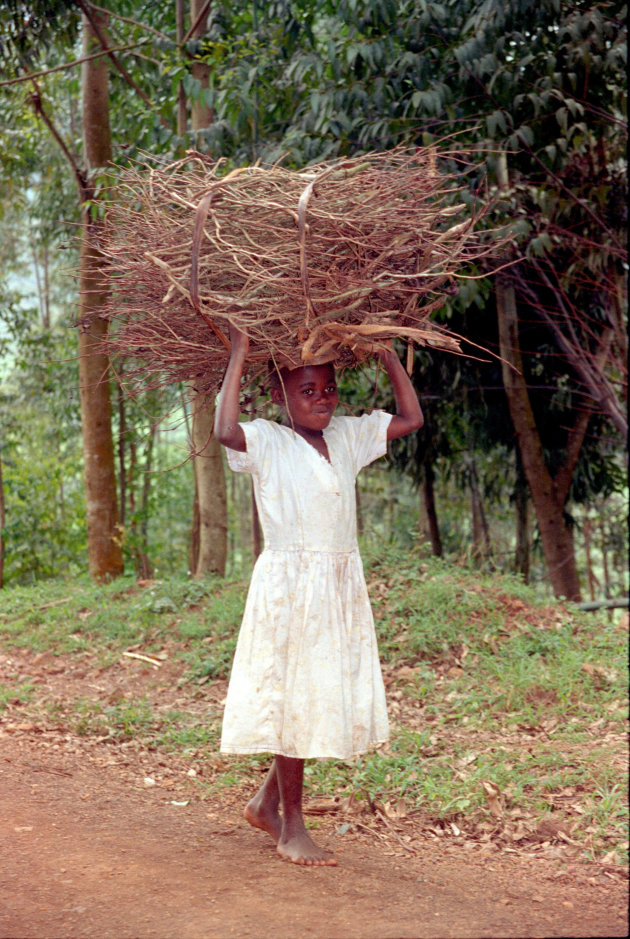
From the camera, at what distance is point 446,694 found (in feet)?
16.3

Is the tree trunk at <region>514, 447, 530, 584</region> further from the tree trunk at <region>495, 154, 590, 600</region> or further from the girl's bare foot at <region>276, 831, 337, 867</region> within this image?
the girl's bare foot at <region>276, 831, 337, 867</region>

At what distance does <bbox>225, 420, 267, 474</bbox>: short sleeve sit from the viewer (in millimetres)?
3051

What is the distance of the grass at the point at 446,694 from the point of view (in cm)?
365

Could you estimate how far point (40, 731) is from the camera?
4.71 m

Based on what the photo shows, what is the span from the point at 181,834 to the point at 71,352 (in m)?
7.32

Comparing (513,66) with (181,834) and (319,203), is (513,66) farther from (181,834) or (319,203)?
(181,834)

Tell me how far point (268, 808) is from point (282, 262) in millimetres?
1933

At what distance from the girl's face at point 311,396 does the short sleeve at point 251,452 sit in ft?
0.45

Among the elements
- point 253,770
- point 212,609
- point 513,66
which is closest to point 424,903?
point 253,770

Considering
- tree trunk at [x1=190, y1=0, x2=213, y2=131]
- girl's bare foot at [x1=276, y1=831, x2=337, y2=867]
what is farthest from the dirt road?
tree trunk at [x1=190, y1=0, x2=213, y2=131]

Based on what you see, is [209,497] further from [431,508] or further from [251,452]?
[251,452]

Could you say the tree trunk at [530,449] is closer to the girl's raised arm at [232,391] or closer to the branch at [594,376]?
the branch at [594,376]

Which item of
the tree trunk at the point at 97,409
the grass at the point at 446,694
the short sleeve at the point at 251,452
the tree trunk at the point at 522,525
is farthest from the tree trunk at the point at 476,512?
the short sleeve at the point at 251,452

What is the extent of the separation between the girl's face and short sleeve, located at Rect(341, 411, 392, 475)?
16 centimetres
